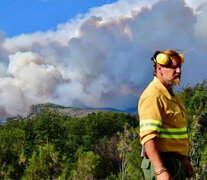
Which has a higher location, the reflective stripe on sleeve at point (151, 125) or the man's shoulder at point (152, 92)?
the man's shoulder at point (152, 92)

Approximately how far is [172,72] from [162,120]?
0.48m

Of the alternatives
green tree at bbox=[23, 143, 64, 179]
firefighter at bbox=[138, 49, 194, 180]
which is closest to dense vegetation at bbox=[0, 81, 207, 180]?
green tree at bbox=[23, 143, 64, 179]

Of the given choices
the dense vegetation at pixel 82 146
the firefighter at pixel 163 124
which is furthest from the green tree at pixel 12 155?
the firefighter at pixel 163 124

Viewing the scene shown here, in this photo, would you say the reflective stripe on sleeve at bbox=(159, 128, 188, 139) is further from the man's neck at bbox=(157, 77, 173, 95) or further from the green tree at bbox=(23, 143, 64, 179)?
the green tree at bbox=(23, 143, 64, 179)

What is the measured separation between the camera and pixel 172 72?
2.95m

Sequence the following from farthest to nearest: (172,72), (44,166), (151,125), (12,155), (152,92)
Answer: (44,166) → (12,155) → (172,72) → (152,92) → (151,125)

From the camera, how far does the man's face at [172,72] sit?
2942 millimetres

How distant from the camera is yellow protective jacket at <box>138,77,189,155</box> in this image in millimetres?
2697

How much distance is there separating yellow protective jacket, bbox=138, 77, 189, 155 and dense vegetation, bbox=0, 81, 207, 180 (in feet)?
21.4

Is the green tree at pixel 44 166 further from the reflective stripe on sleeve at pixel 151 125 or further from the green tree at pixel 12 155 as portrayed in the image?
the reflective stripe on sleeve at pixel 151 125

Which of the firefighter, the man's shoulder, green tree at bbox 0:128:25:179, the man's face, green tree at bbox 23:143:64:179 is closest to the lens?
the firefighter

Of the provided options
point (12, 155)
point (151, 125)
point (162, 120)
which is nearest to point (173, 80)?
point (162, 120)

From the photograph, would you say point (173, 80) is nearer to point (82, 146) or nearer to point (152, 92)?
point (152, 92)

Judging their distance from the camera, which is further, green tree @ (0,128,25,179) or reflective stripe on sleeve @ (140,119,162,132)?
green tree @ (0,128,25,179)
